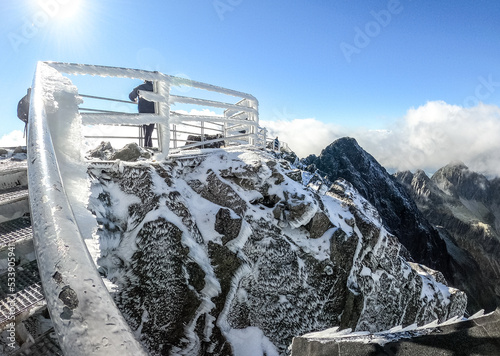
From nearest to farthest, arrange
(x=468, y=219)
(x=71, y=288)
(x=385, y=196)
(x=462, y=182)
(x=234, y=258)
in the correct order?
(x=71, y=288)
(x=234, y=258)
(x=385, y=196)
(x=468, y=219)
(x=462, y=182)

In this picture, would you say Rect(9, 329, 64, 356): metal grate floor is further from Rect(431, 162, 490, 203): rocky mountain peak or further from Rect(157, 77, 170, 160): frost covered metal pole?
Rect(431, 162, 490, 203): rocky mountain peak

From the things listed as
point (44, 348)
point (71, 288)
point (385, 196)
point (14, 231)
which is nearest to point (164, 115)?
point (14, 231)

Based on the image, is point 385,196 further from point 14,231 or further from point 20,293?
point 20,293

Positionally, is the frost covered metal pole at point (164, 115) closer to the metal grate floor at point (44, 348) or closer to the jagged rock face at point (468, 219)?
the metal grate floor at point (44, 348)

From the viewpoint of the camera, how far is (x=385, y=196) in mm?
52625

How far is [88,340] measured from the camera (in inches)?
30.0

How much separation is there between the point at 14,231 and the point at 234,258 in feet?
12.1

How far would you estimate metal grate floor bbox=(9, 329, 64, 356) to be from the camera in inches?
49.3

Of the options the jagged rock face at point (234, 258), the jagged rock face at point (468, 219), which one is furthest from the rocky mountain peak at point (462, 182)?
the jagged rock face at point (234, 258)

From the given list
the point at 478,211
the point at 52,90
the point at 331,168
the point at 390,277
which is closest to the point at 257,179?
the point at 52,90

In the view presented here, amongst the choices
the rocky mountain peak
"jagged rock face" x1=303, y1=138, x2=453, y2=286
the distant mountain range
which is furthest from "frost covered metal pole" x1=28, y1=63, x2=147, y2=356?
the rocky mountain peak

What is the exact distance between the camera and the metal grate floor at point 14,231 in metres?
1.63

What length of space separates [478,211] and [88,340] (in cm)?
20694

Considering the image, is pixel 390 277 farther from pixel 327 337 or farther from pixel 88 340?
pixel 88 340
